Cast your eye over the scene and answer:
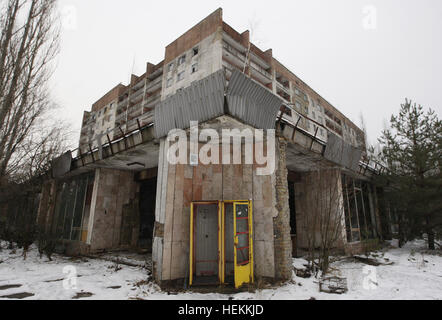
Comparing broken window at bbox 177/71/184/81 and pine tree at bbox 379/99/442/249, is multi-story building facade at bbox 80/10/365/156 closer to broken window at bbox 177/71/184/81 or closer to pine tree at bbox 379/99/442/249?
broken window at bbox 177/71/184/81

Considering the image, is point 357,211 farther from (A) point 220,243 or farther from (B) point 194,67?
(B) point 194,67

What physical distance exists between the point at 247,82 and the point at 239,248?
4.75 meters

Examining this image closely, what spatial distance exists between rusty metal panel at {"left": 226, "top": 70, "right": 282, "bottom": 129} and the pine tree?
33.0 ft

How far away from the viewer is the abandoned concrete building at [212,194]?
6.59 meters

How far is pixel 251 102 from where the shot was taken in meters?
6.32

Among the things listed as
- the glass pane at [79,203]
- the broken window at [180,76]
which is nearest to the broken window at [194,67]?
the broken window at [180,76]

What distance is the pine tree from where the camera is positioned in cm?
1149

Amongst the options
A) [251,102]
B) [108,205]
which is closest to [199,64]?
[108,205]

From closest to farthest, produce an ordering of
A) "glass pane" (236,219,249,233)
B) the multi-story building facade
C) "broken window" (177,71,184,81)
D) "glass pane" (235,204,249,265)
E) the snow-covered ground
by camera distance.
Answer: the snow-covered ground → "glass pane" (235,204,249,265) → "glass pane" (236,219,249,233) → the multi-story building facade → "broken window" (177,71,184,81)

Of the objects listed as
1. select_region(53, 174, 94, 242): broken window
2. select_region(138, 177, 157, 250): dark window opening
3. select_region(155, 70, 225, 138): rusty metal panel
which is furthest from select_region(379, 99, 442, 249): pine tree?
select_region(53, 174, 94, 242): broken window

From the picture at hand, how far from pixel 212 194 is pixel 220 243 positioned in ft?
6.02

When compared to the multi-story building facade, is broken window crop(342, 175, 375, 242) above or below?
below
